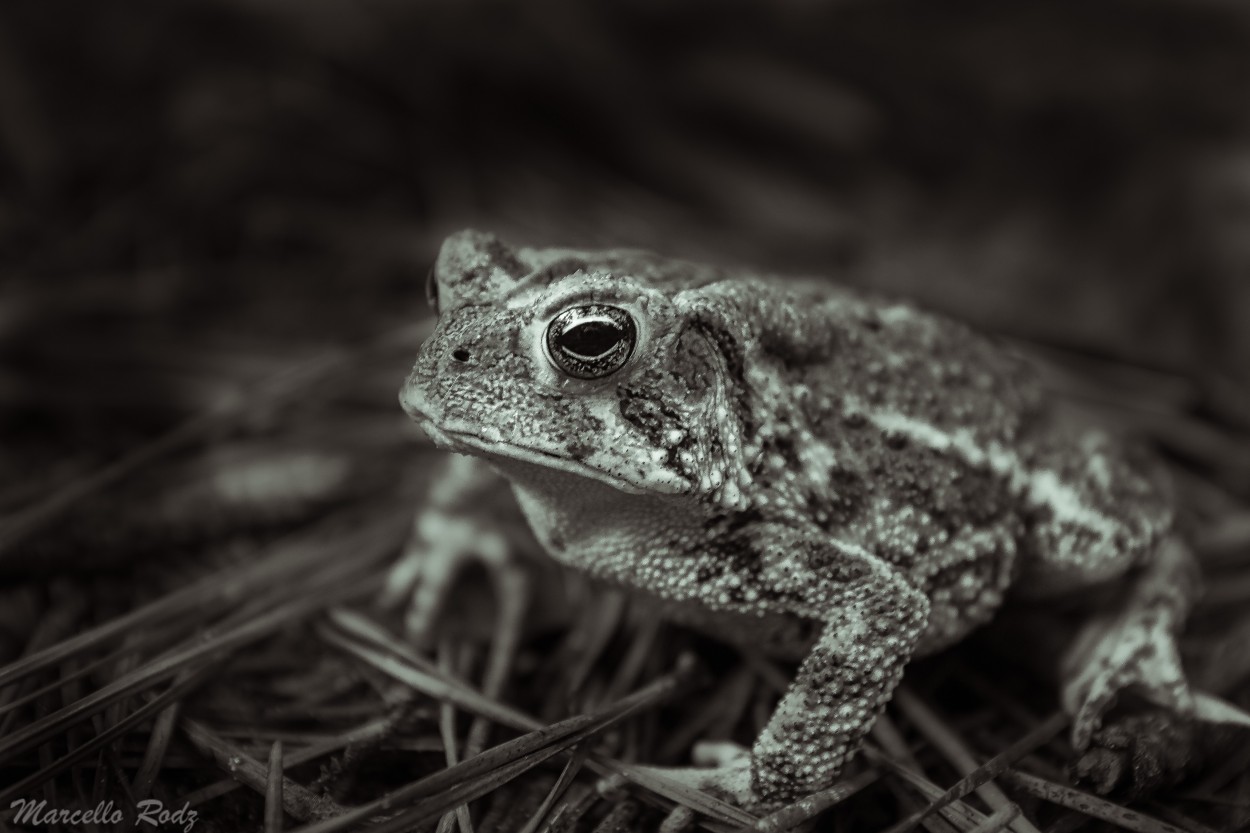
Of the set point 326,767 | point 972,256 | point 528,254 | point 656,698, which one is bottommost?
point 326,767

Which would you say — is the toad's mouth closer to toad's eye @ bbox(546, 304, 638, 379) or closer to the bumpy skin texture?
the bumpy skin texture

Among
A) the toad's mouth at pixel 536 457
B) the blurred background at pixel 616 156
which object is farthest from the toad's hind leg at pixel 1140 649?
the toad's mouth at pixel 536 457

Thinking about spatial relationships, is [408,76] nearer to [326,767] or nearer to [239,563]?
[239,563]

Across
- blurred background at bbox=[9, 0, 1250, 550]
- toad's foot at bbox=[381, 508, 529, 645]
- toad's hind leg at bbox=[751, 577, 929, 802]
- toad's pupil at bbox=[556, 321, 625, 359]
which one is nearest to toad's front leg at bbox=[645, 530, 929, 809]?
toad's hind leg at bbox=[751, 577, 929, 802]

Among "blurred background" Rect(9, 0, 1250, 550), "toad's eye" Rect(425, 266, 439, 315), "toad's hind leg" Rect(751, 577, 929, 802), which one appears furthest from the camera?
"blurred background" Rect(9, 0, 1250, 550)

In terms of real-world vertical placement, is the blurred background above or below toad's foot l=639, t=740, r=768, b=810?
above

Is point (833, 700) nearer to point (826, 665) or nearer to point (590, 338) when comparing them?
point (826, 665)

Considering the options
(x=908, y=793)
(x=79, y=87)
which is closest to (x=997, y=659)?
(x=908, y=793)
